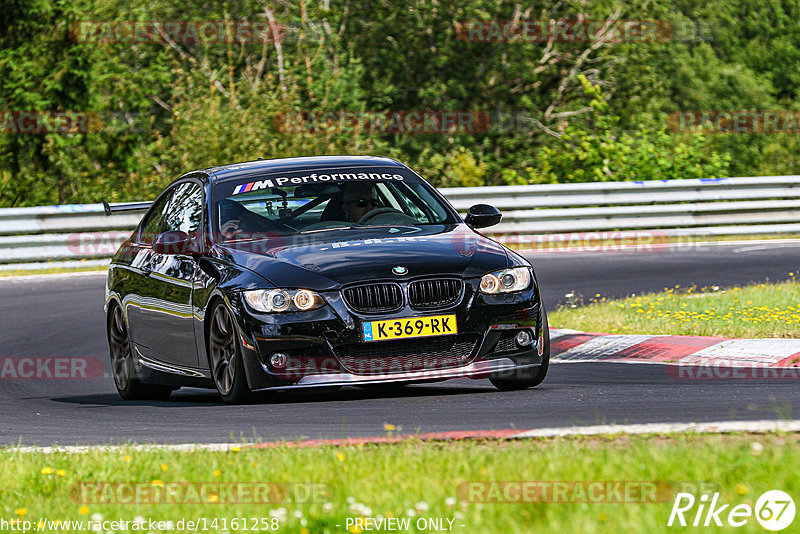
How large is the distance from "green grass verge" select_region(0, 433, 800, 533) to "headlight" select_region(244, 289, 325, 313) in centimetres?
170

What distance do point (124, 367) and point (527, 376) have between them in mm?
3153

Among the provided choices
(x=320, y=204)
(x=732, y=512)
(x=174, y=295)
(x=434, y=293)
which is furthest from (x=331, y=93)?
(x=732, y=512)

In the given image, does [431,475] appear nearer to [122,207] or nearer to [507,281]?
[507,281]

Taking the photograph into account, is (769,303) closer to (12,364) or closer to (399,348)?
(399,348)

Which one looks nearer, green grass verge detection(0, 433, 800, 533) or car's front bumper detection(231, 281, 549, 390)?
green grass verge detection(0, 433, 800, 533)

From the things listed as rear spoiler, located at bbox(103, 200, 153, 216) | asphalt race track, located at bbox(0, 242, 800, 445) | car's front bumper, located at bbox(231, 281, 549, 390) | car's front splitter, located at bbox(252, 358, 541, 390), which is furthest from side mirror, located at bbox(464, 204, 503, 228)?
rear spoiler, located at bbox(103, 200, 153, 216)

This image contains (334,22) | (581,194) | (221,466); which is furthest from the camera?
(334,22)

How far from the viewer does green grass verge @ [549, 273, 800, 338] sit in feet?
34.8

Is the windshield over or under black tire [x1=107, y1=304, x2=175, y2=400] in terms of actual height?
over

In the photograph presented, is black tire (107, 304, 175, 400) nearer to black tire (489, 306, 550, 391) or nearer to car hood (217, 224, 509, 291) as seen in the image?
car hood (217, 224, 509, 291)

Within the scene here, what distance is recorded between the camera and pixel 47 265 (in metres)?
18.1

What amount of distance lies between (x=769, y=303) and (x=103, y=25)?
16.7 meters

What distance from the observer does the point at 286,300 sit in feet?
25.5

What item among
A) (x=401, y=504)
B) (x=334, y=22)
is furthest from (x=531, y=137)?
(x=401, y=504)
